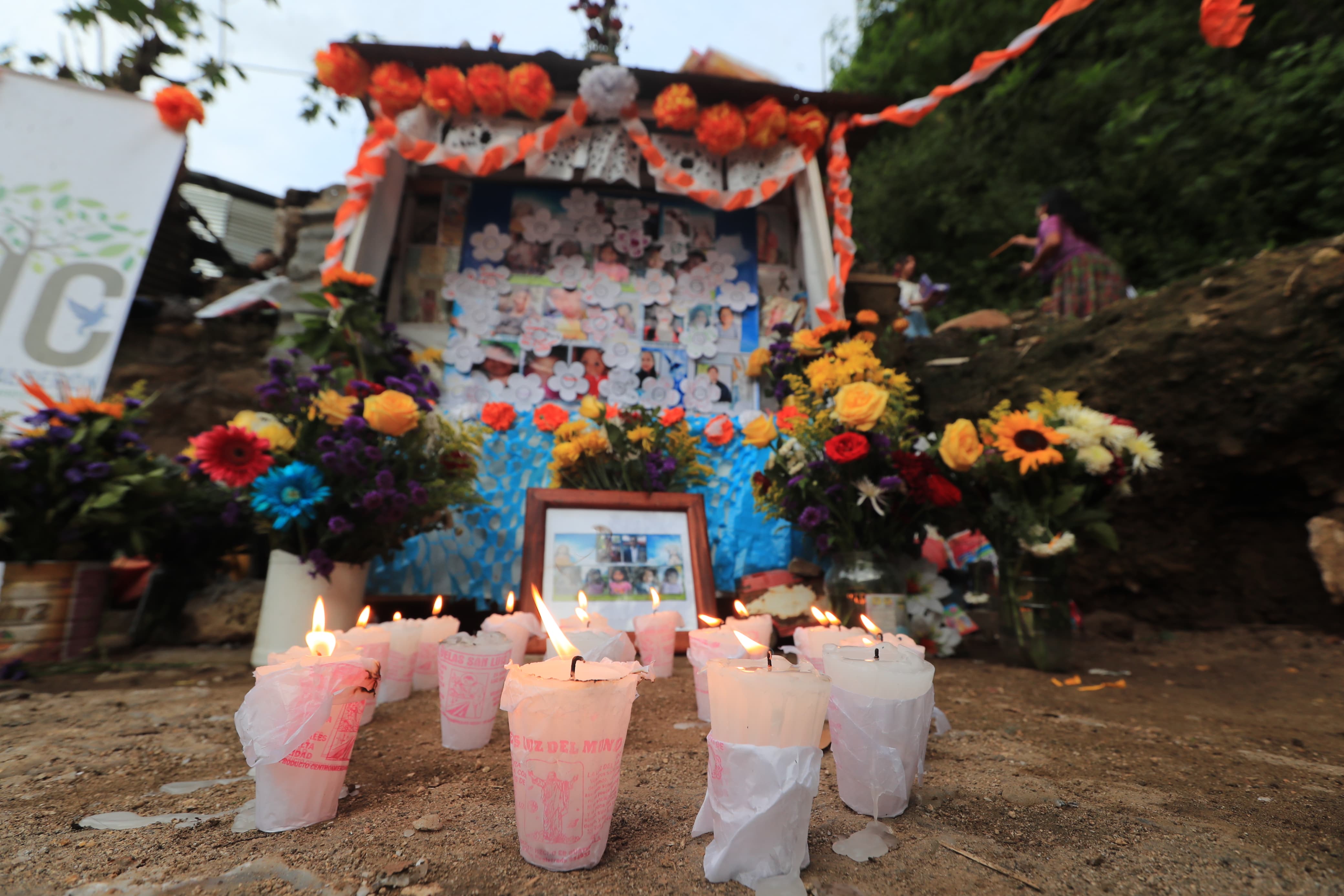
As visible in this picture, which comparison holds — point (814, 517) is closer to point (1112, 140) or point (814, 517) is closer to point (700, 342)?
A: point (700, 342)

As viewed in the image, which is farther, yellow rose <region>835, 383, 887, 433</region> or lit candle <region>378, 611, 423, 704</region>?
yellow rose <region>835, 383, 887, 433</region>

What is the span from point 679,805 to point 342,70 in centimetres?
429

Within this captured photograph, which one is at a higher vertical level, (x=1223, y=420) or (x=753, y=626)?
(x=1223, y=420)

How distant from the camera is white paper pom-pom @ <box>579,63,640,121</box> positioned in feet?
11.9

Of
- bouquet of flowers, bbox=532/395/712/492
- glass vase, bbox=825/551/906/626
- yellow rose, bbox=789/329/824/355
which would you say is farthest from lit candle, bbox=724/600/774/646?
yellow rose, bbox=789/329/824/355

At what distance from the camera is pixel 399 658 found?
1839 mm

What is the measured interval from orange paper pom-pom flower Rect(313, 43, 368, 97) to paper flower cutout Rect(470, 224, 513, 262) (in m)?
1.04

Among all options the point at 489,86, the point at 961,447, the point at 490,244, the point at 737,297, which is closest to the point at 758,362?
the point at 737,297

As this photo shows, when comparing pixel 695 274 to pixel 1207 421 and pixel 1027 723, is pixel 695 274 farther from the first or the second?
pixel 1027 723

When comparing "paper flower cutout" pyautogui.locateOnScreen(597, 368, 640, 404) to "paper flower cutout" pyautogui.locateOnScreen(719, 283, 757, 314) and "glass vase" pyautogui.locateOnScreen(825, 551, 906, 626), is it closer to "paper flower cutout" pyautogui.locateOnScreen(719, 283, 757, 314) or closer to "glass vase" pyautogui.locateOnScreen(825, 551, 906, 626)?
"paper flower cutout" pyautogui.locateOnScreen(719, 283, 757, 314)

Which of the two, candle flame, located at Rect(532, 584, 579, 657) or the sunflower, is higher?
the sunflower

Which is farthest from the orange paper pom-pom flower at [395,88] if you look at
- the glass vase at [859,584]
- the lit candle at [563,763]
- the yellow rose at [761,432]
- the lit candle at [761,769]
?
the lit candle at [761,769]

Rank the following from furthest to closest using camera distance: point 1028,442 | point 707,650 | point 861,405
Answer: point 861,405 < point 1028,442 < point 707,650

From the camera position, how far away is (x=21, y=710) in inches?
68.5
